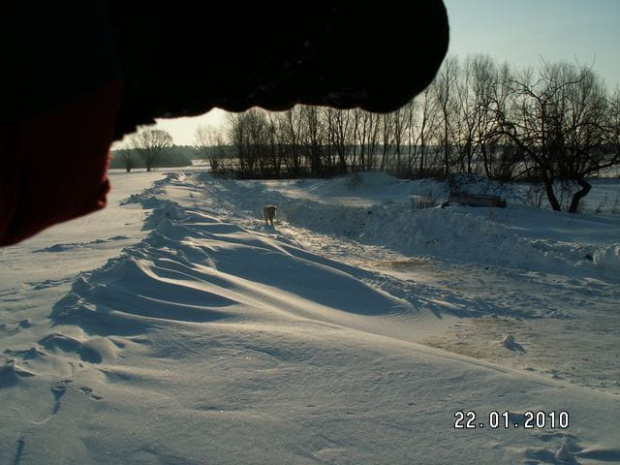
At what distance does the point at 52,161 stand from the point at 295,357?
3802 millimetres

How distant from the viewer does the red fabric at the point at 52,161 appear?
16.5 inches

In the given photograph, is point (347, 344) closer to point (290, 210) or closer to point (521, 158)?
point (521, 158)

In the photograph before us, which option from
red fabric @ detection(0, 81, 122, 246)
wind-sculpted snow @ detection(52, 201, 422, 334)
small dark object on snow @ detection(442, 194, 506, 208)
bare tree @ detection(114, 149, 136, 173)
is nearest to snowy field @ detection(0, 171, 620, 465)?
wind-sculpted snow @ detection(52, 201, 422, 334)

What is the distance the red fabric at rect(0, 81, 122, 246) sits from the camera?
42cm

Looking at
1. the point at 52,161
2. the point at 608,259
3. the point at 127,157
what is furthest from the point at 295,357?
the point at 127,157

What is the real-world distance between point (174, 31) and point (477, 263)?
10.3 metres

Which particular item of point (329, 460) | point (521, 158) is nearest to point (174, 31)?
point (329, 460)

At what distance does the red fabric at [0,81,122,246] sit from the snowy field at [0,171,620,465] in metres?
2.61

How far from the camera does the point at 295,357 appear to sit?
4.09 meters

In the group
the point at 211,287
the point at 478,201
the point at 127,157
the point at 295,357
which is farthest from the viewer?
the point at 127,157

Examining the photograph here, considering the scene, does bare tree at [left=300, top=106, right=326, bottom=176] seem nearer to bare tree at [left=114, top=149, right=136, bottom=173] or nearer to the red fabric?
bare tree at [left=114, top=149, right=136, bottom=173]

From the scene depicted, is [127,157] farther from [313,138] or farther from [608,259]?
[608,259]

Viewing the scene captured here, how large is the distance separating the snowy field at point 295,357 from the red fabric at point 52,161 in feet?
8.55

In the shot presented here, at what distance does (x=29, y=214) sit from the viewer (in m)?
0.46
